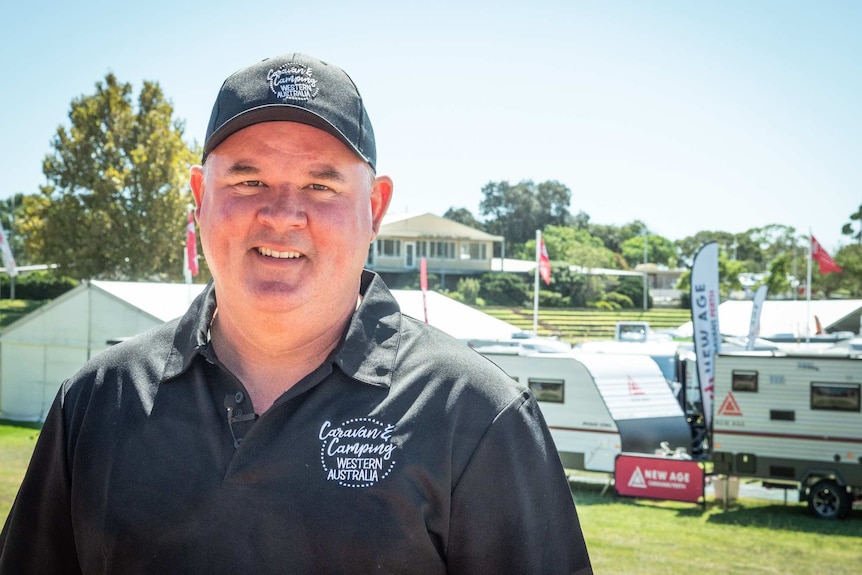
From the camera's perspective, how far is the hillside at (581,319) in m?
48.4

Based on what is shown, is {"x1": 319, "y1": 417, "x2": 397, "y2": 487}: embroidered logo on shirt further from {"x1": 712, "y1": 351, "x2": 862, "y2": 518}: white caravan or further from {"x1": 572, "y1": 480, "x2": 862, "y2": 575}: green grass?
{"x1": 712, "y1": 351, "x2": 862, "y2": 518}: white caravan

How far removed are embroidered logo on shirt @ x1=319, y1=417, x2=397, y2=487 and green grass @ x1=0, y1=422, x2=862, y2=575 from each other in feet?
27.7

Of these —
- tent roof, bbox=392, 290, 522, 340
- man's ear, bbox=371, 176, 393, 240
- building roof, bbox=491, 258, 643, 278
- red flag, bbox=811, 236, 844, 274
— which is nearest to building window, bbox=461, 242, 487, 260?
building roof, bbox=491, 258, 643, 278

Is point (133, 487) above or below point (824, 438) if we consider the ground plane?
above

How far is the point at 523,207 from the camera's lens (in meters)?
98.2

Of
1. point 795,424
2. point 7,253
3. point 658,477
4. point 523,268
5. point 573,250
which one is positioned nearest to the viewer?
point 795,424

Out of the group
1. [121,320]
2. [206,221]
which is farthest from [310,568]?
[121,320]

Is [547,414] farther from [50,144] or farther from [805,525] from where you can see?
[50,144]

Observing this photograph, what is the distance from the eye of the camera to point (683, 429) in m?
16.7

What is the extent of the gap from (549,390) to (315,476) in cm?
1496

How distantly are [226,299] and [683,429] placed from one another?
15804 mm

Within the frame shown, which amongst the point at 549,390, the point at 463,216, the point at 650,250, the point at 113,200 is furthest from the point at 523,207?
the point at 549,390

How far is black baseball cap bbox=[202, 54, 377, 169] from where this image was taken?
76.7 inches

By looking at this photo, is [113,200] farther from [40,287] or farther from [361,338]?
[361,338]
